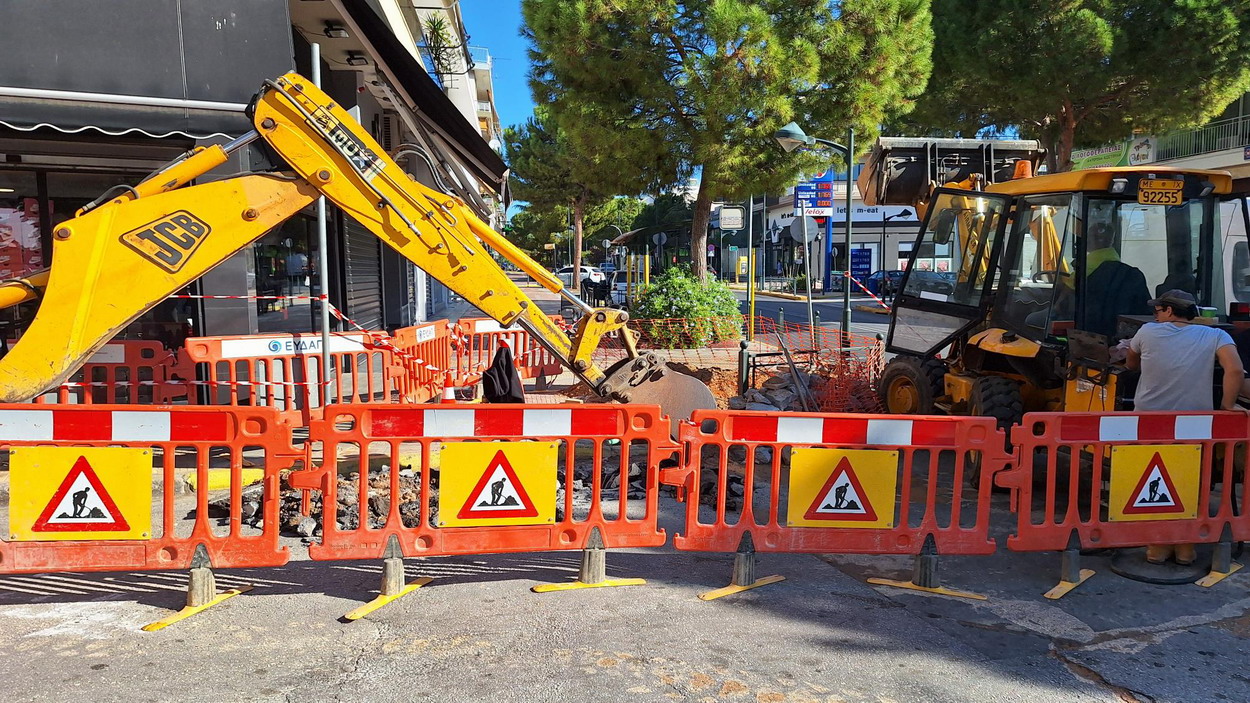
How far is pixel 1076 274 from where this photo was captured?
6.65 meters

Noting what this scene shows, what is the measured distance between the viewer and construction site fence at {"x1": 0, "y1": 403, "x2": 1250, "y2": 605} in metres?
4.47

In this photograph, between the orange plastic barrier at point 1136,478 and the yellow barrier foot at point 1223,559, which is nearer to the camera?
the orange plastic barrier at point 1136,478

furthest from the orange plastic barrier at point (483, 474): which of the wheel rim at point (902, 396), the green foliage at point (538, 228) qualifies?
the green foliage at point (538, 228)

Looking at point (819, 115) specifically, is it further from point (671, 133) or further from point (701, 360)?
point (701, 360)

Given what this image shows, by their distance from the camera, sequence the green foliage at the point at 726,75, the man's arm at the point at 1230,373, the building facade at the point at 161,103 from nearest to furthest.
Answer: the man's arm at the point at 1230,373 → the building facade at the point at 161,103 → the green foliage at the point at 726,75

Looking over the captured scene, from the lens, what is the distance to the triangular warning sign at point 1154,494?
516 centimetres

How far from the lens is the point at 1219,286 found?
692 centimetres

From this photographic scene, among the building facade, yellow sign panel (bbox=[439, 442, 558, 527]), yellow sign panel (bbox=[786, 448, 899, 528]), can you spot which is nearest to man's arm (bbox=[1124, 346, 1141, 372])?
yellow sign panel (bbox=[786, 448, 899, 528])

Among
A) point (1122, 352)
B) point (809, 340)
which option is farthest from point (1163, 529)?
point (809, 340)

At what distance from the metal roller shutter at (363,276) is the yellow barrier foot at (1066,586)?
11.1 m

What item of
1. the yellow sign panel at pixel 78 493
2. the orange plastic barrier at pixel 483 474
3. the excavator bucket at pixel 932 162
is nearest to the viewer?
the yellow sign panel at pixel 78 493

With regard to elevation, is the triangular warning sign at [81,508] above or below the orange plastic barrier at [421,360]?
below

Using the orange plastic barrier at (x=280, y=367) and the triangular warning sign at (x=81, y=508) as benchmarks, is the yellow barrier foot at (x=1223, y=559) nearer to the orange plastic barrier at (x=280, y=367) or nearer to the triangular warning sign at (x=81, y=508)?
the triangular warning sign at (x=81, y=508)

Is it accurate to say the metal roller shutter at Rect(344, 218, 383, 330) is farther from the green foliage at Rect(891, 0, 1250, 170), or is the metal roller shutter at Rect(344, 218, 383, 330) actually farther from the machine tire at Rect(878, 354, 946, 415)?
the green foliage at Rect(891, 0, 1250, 170)
